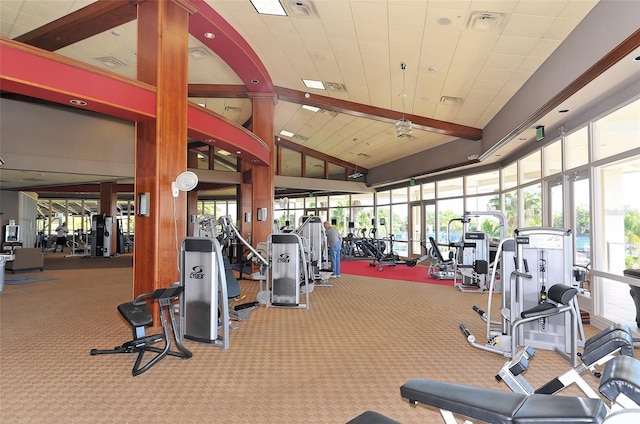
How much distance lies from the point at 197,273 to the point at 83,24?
455 centimetres

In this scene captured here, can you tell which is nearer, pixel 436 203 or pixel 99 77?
pixel 99 77

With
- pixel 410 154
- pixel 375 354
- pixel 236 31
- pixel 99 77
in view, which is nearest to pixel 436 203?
pixel 410 154

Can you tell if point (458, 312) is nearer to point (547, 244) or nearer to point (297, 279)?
point (547, 244)

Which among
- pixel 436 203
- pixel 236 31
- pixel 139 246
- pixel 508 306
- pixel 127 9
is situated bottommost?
pixel 508 306

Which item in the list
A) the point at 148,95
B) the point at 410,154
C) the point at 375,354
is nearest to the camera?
the point at 375,354

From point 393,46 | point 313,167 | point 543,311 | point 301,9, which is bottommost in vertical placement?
point 543,311

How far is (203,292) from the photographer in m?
4.29

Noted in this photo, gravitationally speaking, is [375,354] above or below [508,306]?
below

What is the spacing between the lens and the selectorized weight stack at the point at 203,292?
4.19 m

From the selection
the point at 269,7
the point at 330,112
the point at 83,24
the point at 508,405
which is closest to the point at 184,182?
the point at 269,7

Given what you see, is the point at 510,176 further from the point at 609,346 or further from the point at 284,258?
the point at 609,346

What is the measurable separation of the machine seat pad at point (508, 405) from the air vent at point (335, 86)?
7.55 meters

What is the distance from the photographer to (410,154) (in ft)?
42.8

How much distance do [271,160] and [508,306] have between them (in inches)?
274
